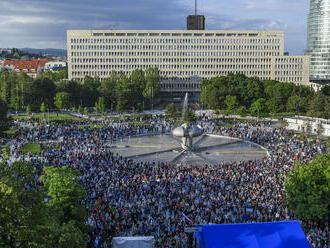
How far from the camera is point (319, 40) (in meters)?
158

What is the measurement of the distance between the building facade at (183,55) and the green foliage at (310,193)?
99980 mm

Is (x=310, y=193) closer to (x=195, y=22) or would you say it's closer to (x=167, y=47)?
(x=167, y=47)

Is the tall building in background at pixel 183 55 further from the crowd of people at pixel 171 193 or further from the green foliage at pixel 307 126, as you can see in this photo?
the crowd of people at pixel 171 193

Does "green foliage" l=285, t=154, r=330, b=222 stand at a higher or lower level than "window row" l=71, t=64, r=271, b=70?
lower

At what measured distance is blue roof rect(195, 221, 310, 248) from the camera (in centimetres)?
1844

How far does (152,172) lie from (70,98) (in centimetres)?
5715

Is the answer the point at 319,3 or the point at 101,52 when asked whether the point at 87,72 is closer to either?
the point at 101,52

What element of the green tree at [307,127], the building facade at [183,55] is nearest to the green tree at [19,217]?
the green tree at [307,127]

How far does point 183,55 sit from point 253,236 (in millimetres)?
106851

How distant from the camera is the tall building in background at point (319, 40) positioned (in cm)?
15500

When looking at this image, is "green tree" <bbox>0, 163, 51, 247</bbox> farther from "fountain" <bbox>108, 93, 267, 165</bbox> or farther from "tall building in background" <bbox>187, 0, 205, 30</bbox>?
"tall building in background" <bbox>187, 0, 205, 30</bbox>

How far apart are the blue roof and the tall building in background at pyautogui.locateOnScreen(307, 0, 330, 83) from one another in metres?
152

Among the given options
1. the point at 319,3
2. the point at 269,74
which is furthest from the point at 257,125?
the point at 319,3

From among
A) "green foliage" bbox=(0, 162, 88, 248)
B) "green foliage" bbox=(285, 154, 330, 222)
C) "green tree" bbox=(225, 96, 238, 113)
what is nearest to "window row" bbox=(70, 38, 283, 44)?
"green tree" bbox=(225, 96, 238, 113)
